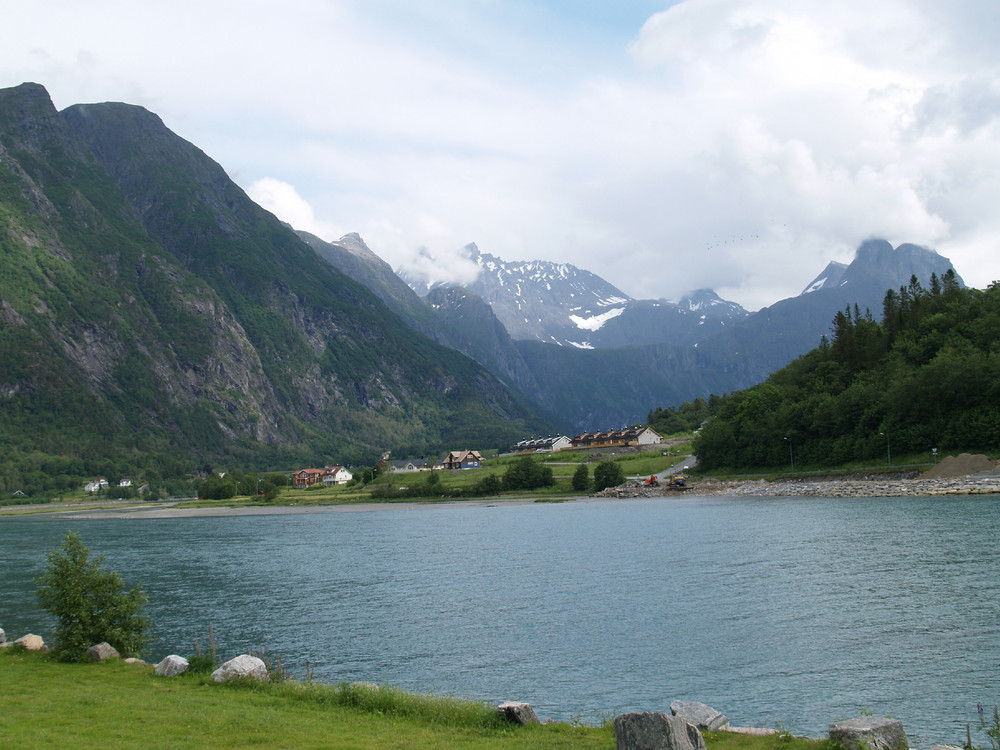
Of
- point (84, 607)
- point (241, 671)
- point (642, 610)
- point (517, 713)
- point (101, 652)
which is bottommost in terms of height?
point (642, 610)

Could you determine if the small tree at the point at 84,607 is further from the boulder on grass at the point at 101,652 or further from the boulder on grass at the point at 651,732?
the boulder on grass at the point at 651,732

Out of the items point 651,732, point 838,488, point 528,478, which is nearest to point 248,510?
point 528,478

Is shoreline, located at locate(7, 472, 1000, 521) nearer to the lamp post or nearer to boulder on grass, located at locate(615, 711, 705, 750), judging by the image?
the lamp post

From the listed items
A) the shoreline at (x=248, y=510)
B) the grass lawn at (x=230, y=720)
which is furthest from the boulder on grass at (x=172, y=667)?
the shoreline at (x=248, y=510)

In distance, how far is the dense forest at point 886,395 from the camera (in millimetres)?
105812

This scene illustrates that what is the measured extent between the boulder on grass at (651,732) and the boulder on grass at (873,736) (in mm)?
3868

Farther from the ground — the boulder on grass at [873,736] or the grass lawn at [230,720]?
the boulder on grass at [873,736]

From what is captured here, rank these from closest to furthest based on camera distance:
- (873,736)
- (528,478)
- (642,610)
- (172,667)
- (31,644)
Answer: (873,736)
(172,667)
(31,644)
(642,610)
(528,478)

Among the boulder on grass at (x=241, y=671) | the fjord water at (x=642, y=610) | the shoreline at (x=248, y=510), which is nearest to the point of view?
the boulder on grass at (x=241, y=671)

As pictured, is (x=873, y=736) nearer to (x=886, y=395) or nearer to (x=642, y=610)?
(x=642, y=610)

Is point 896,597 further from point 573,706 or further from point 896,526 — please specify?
point 896,526

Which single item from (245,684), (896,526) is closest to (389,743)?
(245,684)

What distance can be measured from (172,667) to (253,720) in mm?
7726

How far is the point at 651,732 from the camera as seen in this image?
15.1 m
